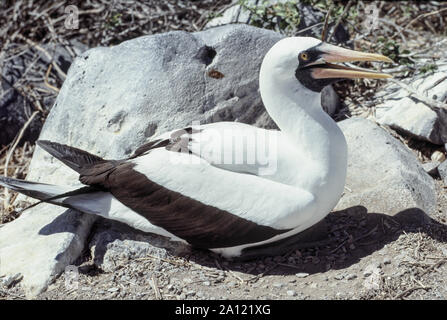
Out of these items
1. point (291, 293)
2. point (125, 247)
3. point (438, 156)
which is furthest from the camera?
point (438, 156)

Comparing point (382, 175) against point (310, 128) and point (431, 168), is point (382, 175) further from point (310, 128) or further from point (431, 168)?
point (310, 128)

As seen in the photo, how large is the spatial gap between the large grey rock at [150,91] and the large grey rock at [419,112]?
1036 mm

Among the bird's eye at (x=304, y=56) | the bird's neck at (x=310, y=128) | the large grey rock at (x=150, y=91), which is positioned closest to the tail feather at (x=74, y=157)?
the large grey rock at (x=150, y=91)

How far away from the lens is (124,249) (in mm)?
3576

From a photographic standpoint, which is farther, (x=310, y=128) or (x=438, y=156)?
(x=438, y=156)

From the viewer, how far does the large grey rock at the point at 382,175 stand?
3.78 meters

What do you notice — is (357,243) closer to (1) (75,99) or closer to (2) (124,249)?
(2) (124,249)

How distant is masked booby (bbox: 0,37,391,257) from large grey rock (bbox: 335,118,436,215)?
520 millimetres

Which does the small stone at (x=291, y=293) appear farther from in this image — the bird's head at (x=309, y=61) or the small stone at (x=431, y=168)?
the small stone at (x=431, y=168)

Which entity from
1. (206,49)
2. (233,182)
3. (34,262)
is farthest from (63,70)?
(233,182)

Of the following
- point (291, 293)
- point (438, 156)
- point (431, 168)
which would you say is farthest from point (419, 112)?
point (291, 293)

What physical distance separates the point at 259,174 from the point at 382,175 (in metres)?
1.05

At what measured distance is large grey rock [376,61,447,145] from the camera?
4402 millimetres

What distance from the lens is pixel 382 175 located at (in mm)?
3957
